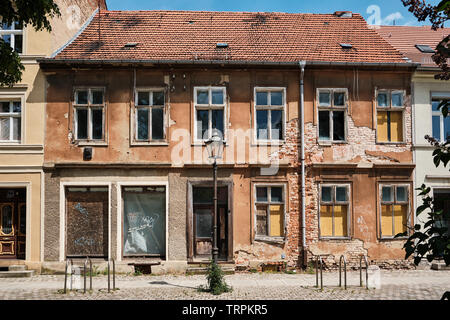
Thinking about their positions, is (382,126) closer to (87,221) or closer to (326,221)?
(326,221)

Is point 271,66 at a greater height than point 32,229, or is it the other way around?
point 271,66

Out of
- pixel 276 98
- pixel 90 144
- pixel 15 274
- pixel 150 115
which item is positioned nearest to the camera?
pixel 15 274

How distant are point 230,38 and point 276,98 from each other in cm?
308

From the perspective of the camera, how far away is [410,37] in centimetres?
1856

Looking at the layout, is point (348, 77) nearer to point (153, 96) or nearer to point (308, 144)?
point (308, 144)

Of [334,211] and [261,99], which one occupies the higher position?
[261,99]

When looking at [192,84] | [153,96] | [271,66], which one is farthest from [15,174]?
[271,66]

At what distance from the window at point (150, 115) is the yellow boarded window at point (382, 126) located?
7.50m

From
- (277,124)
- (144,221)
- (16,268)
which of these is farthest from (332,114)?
(16,268)

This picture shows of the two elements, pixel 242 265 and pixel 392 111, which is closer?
pixel 242 265

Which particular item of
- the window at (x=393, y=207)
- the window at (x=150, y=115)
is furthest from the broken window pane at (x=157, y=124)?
the window at (x=393, y=207)

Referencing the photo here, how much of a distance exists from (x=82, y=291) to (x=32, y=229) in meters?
4.35

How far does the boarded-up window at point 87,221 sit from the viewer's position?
14.4 metres

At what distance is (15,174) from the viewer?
47.1 feet
